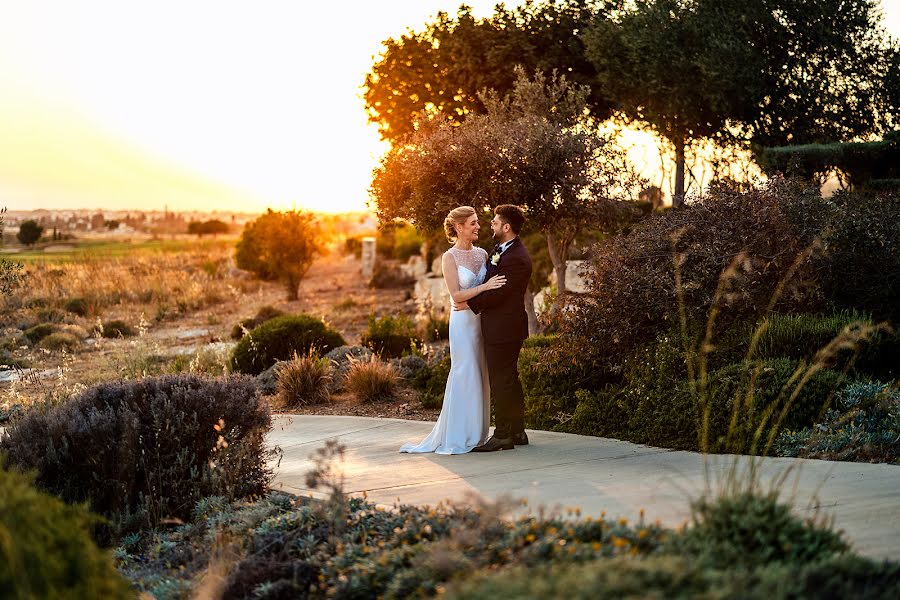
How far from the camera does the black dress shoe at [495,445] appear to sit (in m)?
8.63

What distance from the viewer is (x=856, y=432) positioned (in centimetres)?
772

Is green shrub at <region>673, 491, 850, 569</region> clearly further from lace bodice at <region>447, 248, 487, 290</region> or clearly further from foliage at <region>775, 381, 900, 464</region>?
lace bodice at <region>447, 248, 487, 290</region>

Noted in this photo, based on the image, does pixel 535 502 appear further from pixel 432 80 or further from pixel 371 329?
pixel 432 80

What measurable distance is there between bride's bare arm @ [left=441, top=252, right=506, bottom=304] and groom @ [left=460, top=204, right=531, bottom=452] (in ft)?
0.20

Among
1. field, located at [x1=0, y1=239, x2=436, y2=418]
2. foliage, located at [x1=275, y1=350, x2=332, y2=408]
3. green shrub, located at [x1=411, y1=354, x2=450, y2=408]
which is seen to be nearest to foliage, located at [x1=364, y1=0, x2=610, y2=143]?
field, located at [x1=0, y1=239, x2=436, y2=418]

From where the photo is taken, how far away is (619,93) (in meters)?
22.3

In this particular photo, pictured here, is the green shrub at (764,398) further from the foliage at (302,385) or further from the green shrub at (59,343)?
the green shrub at (59,343)

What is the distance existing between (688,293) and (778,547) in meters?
5.62

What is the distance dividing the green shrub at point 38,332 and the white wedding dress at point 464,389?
1406cm

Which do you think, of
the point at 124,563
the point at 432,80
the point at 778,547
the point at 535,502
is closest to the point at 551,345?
the point at 535,502

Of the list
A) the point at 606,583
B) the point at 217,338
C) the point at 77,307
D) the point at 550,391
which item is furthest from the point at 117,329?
the point at 606,583

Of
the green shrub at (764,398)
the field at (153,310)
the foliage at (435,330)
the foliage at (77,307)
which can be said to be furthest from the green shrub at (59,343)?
the green shrub at (764,398)

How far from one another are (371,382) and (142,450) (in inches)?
221

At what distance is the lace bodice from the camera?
9.00 m
